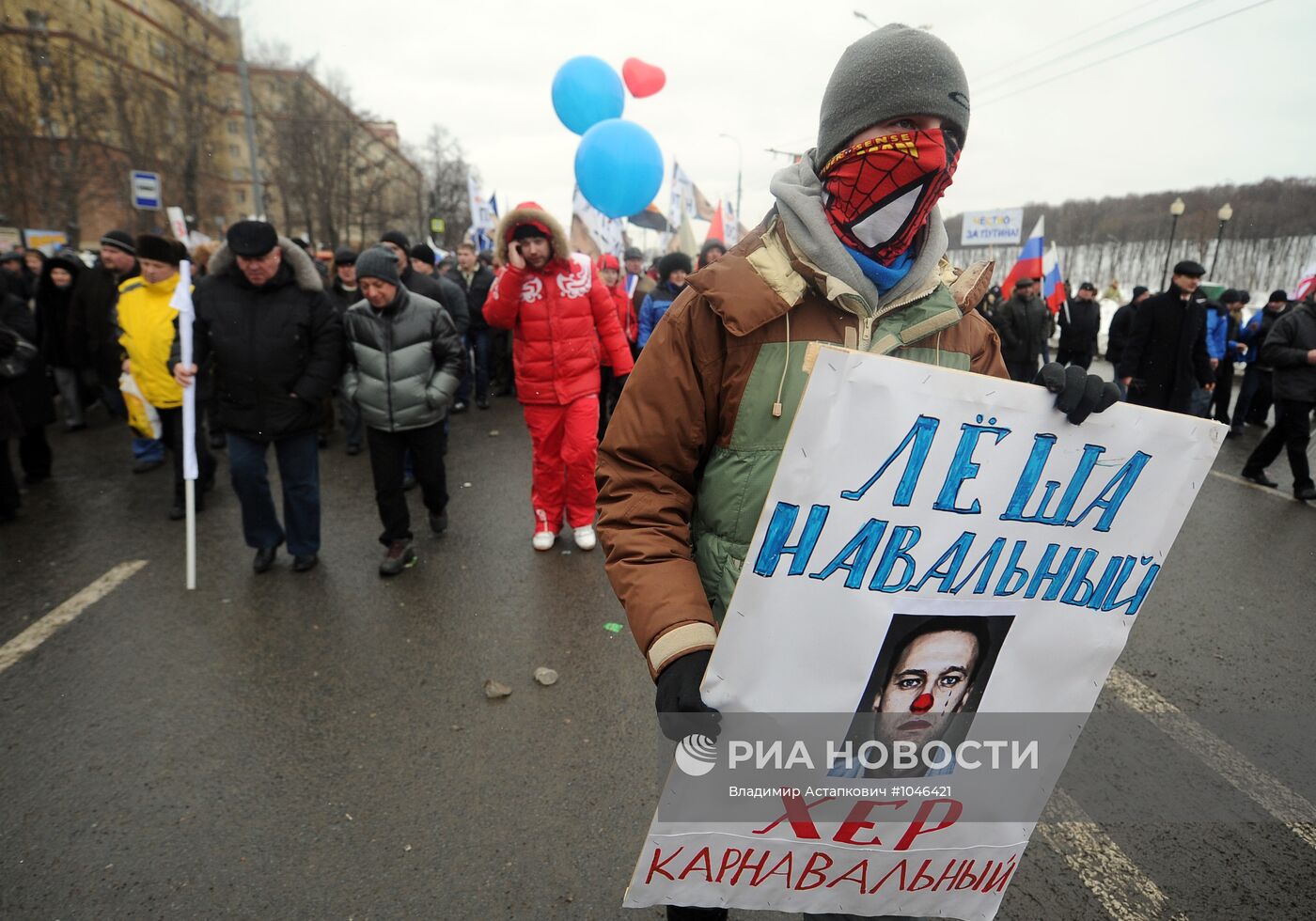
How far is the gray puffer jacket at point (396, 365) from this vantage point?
4164 mm

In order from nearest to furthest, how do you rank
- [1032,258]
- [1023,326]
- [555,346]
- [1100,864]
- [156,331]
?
[1100,864] < [555,346] < [156,331] < [1023,326] < [1032,258]

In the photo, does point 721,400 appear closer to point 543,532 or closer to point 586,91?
point 543,532

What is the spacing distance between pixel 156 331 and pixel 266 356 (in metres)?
1.84

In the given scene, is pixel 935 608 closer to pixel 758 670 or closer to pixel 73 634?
pixel 758 670

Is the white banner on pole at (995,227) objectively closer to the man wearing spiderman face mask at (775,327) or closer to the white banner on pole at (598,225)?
the white banner on pole at (598,225)

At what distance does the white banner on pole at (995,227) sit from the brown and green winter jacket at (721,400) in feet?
67.7

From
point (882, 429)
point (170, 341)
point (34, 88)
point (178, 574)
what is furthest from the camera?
point (34, 88)

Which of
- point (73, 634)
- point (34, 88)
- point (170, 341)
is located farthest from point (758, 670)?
point (34, 88)

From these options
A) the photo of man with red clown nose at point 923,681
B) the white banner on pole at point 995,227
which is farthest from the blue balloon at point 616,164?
the white banner on pole at point 995,227

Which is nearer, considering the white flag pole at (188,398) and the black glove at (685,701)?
the black glove at (685,701)

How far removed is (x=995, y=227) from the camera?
69.5ft

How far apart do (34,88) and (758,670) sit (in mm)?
34986

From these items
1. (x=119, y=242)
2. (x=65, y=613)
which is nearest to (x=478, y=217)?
(x=119, y=242)

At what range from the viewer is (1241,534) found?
5.12m
